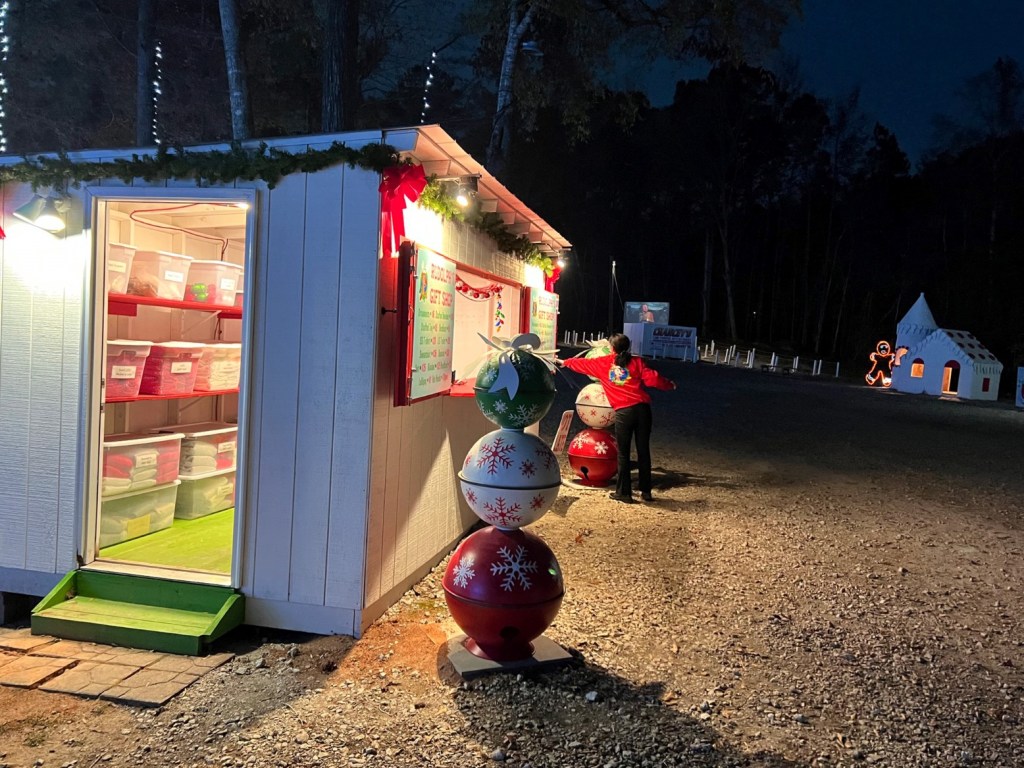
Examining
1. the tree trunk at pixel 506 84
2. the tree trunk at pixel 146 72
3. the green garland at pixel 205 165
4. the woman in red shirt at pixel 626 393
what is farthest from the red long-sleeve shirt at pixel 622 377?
the tree trunk at pixel 146 72

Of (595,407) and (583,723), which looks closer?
(583,723)

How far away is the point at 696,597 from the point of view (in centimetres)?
546

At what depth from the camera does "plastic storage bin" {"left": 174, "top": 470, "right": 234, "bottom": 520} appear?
6105 mm

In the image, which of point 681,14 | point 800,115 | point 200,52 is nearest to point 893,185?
point 800,115

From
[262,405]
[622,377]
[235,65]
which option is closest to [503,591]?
[262,405]

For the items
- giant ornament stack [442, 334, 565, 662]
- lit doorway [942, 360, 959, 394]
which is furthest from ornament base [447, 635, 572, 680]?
lit doorway [942, 360, 959, 394]

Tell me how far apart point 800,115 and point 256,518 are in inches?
1629

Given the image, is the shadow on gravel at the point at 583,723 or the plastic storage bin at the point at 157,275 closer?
the shadow on gravel at the point at 583,723

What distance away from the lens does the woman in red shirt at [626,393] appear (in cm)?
805

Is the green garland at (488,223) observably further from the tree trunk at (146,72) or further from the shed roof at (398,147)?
the tree trunk at (146,72)

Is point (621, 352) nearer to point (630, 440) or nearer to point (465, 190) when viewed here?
point (630, 440)

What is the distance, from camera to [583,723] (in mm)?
3561

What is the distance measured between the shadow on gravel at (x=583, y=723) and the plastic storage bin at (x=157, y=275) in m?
3.25

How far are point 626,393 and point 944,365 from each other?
21.0 metres
